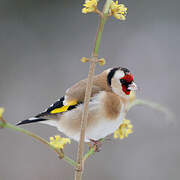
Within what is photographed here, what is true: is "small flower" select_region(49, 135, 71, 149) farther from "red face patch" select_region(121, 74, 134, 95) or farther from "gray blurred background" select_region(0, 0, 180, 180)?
"gray blurred background" select_region(0, 0, 180, 180)

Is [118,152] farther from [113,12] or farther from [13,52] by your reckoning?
[113,12]

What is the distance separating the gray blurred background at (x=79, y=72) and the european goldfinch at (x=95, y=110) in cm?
114

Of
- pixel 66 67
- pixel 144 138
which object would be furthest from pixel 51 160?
pixel 66 67

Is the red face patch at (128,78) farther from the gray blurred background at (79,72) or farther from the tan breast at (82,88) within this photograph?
the gray blurred background at (79,72)

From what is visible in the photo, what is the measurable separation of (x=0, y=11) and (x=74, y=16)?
62 centimetres

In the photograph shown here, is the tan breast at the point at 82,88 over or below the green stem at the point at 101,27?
over

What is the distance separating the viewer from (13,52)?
2555 millimetres

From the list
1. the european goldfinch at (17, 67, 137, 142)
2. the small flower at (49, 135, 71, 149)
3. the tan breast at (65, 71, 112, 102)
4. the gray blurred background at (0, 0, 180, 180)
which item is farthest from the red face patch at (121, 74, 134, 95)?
the gray blurred background at (0, 0, 180, 180)

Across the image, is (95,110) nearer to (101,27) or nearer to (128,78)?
(128,78)

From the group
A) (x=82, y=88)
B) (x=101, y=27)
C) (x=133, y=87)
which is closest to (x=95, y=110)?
(x=82, y=88)

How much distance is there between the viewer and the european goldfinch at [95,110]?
0.75 metres

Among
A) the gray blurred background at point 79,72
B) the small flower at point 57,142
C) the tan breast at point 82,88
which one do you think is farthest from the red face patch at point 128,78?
the gray blurred background at point 79,72

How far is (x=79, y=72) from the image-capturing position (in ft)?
7.97

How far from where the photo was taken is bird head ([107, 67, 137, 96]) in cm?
69
